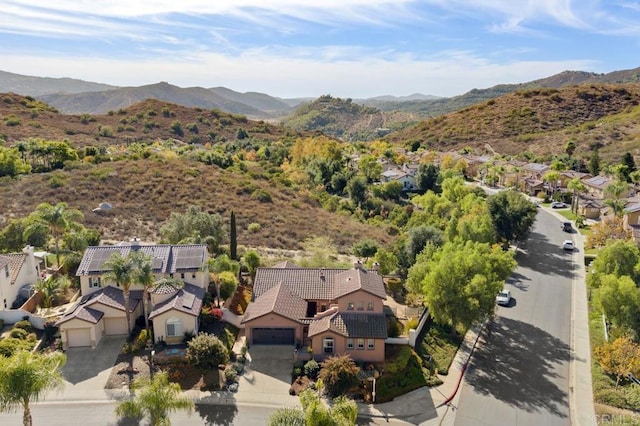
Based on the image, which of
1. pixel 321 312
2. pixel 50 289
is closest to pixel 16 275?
pixel 50 289

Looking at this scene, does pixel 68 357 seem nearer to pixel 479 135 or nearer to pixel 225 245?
pixel 225 245

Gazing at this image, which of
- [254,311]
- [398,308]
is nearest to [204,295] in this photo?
[254,311]

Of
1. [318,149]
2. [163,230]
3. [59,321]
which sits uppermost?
[318,149]

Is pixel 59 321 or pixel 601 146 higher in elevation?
pixel 601 146

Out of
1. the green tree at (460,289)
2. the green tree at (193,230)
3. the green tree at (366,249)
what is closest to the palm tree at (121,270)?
the green tree at (193,230)

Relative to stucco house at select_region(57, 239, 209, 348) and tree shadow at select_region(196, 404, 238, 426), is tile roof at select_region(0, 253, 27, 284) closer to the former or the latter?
stucco house at select_region(57, 239, 209, 348)

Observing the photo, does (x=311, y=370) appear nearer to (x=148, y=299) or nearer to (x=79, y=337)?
(x=148, y=299)

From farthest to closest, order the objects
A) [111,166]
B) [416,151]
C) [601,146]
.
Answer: [416,151]
[601,146]
[111,166]

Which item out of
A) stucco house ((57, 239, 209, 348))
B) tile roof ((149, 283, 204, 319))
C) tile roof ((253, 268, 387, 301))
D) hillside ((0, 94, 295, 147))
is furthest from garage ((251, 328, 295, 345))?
hillside ((0, 94, 295, 147))
